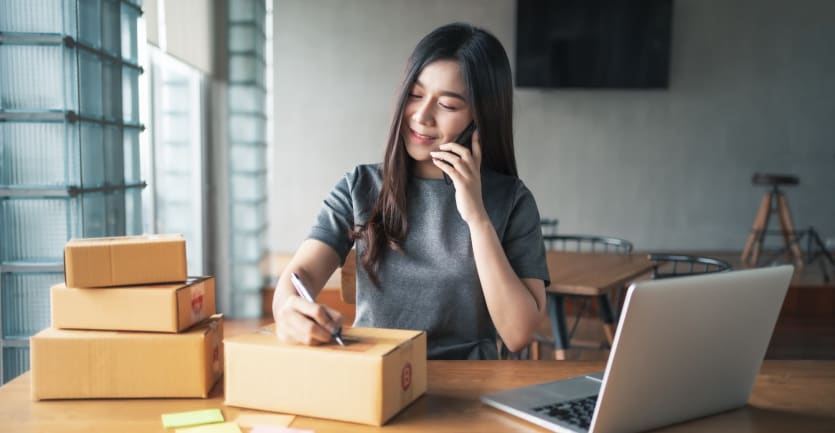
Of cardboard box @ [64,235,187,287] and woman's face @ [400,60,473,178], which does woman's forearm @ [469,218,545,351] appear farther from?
cardboard box @ [64,235,187,287]

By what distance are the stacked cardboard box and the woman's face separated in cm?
56

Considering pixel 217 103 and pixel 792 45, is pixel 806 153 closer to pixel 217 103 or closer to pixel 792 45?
pixel 792 45

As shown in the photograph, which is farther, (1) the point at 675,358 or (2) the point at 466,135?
(2) the point at 466,135

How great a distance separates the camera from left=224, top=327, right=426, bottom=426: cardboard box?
79 centimetres

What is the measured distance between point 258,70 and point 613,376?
3.74 m

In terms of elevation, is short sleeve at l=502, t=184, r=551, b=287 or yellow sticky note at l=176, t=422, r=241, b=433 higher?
short sleeve at l=502, t=184, r=551, b=287

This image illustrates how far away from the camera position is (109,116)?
1.81 metres

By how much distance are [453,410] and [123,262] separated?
1.66 feet

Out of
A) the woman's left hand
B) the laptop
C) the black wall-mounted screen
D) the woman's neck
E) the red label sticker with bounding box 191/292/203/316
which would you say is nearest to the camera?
the laptop

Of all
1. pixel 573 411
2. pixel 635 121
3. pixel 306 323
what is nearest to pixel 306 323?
pixel 306 323

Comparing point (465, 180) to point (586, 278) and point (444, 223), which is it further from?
point (586, 278)

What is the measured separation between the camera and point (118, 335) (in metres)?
0.90

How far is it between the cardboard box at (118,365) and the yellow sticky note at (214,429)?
11 centimetres

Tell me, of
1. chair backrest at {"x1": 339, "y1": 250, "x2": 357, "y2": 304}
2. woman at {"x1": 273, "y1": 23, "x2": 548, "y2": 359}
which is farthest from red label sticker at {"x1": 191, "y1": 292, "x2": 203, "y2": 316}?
chair backrest at {"x1": 339, "y1": 250, "x2": 357, "y2": 304}
